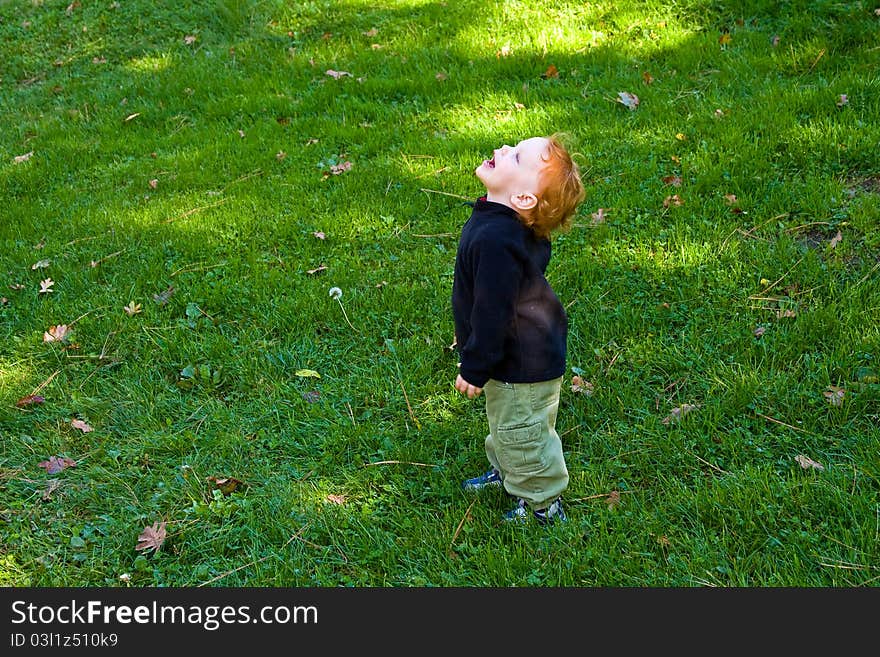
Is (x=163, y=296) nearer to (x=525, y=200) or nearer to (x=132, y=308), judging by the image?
(x=132, y=308)

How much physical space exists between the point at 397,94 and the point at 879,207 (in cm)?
385

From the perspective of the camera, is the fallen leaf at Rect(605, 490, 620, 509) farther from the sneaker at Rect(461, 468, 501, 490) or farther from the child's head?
the child's head

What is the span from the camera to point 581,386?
3.65 meters

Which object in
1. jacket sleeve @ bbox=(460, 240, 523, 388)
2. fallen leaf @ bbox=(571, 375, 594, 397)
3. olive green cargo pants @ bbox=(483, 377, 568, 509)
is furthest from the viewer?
fallen leaf @ bbox=(571, 375, 594, 397)

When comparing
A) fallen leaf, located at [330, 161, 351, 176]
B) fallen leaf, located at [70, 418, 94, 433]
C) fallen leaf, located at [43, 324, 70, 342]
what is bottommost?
fallen leaf, located at [70, 418, 94, 433]

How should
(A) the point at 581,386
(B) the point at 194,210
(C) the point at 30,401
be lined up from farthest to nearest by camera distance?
(B) the point at 194,210, (C) the point at 30,401, (A) the point at 581,386

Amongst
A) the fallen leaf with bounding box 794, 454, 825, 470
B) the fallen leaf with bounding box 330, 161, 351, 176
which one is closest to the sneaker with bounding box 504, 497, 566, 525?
the fallen leaf with bounding box 794, 454, 825, 470

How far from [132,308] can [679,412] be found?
3.15 meters

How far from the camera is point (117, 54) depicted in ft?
27.1

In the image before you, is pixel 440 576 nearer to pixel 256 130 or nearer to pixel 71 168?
pixel 256 130

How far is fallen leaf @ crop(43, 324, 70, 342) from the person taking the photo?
14.1 feet

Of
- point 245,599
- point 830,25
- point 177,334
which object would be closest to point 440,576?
point 245,599

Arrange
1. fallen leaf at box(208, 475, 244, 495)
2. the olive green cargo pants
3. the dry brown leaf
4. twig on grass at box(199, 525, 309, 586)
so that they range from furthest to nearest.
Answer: the dry brown leaf → fallen leaf at box(208, 475, 244, 495) → twig on grass at box(199, 525, 309, 586) → the olive green cargo pants

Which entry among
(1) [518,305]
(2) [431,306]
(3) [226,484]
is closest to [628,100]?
(2) [431,306]
